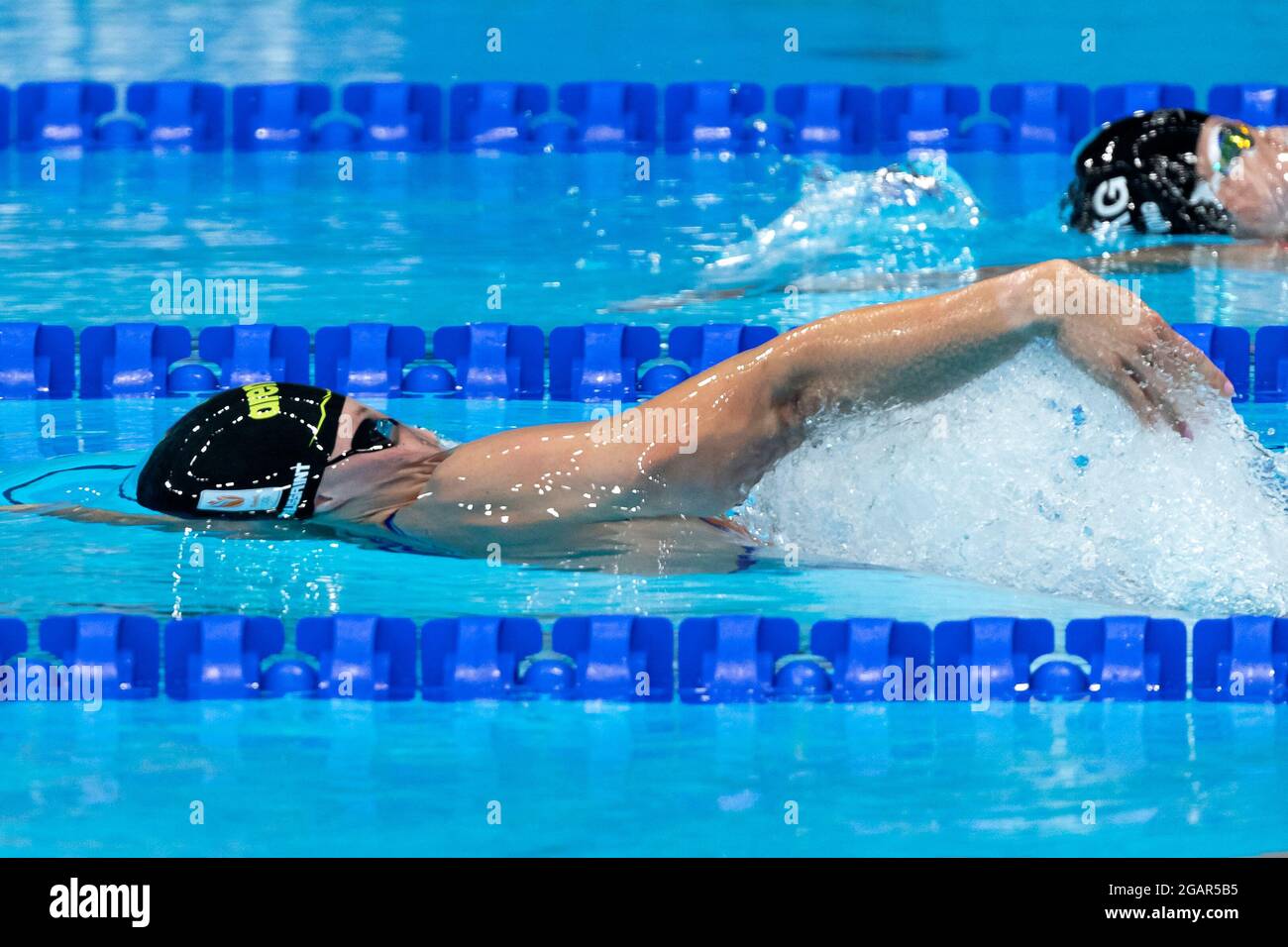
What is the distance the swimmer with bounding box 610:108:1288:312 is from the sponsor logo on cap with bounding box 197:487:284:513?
7.59ft

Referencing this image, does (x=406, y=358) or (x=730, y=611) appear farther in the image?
(x=406, y=358)

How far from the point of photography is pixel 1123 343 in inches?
130

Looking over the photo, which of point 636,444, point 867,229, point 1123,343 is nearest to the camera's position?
point 1123,343

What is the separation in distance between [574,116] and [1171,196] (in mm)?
2653

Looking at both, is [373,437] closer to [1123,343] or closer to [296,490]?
[296,490]

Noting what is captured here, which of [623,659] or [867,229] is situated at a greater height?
[867,229]

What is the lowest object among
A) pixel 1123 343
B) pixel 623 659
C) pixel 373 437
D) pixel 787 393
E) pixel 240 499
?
pixel 623 659

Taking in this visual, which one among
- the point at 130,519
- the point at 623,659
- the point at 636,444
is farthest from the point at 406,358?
the point at 623,659

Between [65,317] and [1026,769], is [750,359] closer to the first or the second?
[1026,769]

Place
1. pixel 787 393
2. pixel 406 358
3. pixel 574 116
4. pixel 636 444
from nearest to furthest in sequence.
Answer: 1. pixel 787 393
2. pixel 636 444
3. pixel 406 358
4. pixel 574 116

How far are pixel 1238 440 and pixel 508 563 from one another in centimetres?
140

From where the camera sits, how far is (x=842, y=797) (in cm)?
317

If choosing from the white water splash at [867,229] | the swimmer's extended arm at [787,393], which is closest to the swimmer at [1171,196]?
the white water splash at [867,229]
